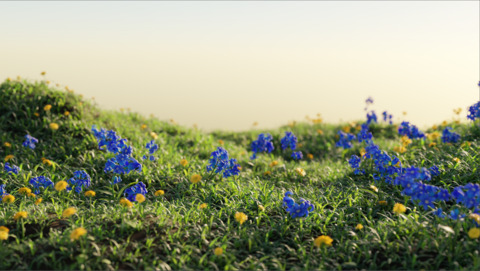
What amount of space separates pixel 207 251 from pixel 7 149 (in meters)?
5.13

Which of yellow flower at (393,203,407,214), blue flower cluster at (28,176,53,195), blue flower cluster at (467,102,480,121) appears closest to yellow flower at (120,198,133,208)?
blue flower cluster at (28,176,53,195)

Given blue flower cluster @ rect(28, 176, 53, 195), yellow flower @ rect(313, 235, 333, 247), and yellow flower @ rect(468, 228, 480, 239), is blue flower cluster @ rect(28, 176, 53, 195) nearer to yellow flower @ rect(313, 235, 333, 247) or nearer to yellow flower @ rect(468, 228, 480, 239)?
yellow flower @ rect(313, 235, 333, 247)

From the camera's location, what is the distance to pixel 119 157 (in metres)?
4.68

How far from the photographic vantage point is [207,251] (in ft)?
11.6

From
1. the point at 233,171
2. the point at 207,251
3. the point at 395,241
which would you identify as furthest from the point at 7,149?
the point at 395,241

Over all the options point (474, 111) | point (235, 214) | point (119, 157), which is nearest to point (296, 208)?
point (235, 214)

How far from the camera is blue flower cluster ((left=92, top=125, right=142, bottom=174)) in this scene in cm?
469

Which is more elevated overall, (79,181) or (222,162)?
(222,162)

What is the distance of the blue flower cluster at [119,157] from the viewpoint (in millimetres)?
4688

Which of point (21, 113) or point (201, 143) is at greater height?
point (21, 113)

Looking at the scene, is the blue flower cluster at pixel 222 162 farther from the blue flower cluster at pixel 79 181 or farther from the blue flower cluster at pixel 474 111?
the blue flower cluster at pixel 474 111

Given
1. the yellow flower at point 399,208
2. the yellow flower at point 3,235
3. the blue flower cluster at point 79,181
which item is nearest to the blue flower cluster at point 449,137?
the yellow flower at point 399,208

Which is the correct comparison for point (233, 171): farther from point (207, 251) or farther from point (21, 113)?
point (21, 113)

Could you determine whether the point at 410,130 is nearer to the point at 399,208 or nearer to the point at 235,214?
the point at 399,208
